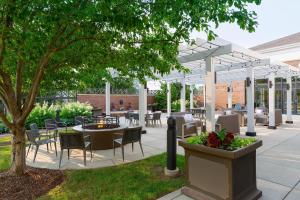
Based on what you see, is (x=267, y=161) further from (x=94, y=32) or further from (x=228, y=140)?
(x=94, y=32)

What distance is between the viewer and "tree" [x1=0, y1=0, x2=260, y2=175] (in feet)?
9.76

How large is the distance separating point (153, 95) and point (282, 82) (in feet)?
42.1

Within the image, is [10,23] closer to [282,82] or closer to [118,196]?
[118,196]

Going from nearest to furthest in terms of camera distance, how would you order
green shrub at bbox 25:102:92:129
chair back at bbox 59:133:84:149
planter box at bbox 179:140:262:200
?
planter box at bbox 179:140:262:200
chair back at bbox 59:133:84:149
green shrub at bbox 25:102:92:129

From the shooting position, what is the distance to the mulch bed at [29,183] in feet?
13.5

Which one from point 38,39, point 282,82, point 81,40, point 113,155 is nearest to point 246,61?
point 113,155

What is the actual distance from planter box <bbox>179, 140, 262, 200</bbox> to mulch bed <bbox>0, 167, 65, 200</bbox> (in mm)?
2742

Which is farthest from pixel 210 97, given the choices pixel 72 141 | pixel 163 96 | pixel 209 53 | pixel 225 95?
pixel 225 95

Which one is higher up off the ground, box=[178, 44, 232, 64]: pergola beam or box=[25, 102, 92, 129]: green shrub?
box=[178, 44, 232, 64]: pergola beam

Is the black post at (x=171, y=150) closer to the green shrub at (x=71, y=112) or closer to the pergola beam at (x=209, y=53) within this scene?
the pergola beam at (x=209, y=53)

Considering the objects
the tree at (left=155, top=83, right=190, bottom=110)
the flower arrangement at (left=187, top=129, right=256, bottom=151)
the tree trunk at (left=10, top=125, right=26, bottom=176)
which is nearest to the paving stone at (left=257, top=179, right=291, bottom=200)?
the flower arrangement at (left=187, top=129, right=256, bottom=151)

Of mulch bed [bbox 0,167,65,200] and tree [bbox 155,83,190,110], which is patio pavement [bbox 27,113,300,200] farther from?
tree [bbox 155,83,190,110]

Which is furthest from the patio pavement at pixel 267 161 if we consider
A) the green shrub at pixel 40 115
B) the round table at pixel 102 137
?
the green shrub at pixel 40 115

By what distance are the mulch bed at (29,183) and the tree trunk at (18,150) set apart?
15cm
